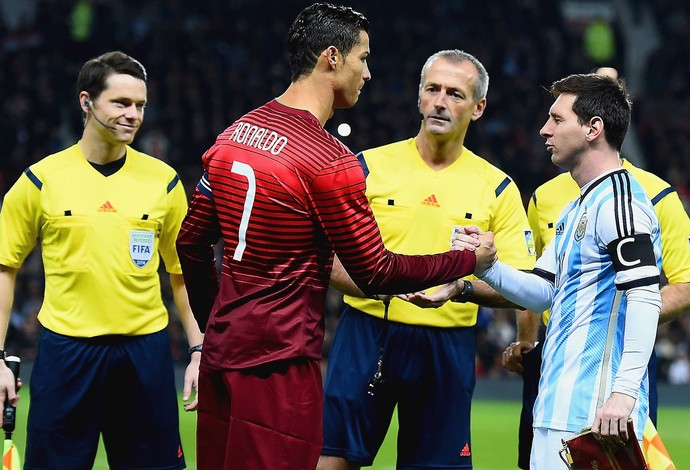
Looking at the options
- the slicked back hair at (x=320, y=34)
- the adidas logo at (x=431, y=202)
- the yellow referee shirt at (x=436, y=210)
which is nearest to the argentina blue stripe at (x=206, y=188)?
the slicked back hair at (x=320, y=34)

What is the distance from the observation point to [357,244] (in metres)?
3.69

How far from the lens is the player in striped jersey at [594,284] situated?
3.72 metres

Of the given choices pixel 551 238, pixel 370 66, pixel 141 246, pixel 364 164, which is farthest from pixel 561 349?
pixel 370 66

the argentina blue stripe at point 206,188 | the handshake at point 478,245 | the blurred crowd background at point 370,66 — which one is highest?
the blurred crowd background at point 370,66

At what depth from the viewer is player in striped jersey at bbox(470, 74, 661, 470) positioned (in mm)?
3717

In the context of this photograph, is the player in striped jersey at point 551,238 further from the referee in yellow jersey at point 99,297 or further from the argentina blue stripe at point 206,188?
the argentina blue stripe at point 206,188

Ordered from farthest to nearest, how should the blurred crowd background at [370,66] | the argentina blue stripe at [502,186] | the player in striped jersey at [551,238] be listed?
the blurred crowd background at [370,66], the argentina blue stripe at [502,186], the player in striped jersey at [551,238]

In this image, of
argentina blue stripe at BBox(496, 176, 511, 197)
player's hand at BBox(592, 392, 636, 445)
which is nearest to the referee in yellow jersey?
argentina blue stripe at BBox(496, 176, 511, 197)

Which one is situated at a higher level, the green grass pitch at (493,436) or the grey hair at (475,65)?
the grey hair at (475,65)

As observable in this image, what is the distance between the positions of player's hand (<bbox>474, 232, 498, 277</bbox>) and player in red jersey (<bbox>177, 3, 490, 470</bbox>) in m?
0.30

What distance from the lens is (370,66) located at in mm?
18969

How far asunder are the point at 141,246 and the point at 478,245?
1531 mm

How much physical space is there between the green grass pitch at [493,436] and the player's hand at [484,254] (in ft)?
14.0

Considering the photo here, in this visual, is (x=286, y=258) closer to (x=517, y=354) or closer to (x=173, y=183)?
(x=173, y=183)
